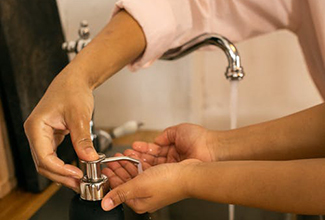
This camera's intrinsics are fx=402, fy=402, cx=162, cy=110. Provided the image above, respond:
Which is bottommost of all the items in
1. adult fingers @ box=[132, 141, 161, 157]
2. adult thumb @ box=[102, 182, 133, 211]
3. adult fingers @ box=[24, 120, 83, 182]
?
adult fingers @ box=[132, 141, 161, 157]

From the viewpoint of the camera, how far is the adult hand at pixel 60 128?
0.45m

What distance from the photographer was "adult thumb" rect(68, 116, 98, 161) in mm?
438

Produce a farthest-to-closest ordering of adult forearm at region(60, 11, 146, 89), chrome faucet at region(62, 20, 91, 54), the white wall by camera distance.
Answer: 1. the white wall
2. chrome faucet at region(62, 20, 91, 54)
3. adult forearm at region(60, 11, 146, 89)

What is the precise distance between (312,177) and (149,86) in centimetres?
56

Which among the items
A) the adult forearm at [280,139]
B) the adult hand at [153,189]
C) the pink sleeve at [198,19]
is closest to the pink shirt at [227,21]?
the pink sleeve at [198,19]

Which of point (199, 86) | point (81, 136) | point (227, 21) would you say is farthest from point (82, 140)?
point (199, 86)

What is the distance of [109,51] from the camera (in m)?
0.57

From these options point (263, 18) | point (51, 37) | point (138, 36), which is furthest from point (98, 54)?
point (263, 18)

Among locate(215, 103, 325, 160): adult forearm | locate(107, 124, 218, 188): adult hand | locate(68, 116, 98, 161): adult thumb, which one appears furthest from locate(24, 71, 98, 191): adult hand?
locate(215, 103, 325, 160): adult forearm

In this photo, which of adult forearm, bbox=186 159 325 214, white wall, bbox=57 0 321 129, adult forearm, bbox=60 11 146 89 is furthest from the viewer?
white wall, bbox=57 0 321 129

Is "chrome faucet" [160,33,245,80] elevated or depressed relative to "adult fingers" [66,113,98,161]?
elevated

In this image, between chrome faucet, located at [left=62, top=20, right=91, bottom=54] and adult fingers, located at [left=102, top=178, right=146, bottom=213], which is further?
chrome faucet, located at [left=62, top=20, right=91, bottom=54]

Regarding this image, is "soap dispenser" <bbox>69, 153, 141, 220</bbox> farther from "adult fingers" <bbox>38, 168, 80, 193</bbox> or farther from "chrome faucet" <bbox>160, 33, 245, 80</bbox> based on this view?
"chrome faucet" <bbox>160, 33, 245, 80</bbox>

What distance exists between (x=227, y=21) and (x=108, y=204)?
389 mm
